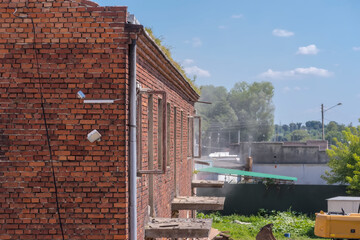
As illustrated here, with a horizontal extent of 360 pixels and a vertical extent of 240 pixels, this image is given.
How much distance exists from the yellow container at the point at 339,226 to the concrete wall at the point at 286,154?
84.1ft

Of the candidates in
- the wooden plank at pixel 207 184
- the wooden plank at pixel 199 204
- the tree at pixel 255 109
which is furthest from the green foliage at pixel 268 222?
the tree at pixel 255 109

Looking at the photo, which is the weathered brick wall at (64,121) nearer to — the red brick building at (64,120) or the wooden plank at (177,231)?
the red brick building at (64,120)

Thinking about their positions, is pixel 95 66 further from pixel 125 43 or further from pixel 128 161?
pixel 128 161

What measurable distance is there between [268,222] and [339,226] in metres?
9.94

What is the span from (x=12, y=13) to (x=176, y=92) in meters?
7.25

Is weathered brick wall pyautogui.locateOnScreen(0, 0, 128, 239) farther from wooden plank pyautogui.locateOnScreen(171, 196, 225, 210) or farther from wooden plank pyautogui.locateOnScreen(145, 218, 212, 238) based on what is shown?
wooden plank pyautogui.locateOnScreen(171, 196, 225, 210)

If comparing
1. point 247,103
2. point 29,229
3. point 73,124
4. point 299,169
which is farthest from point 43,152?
point 247,103

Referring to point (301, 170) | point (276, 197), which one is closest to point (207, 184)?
point (276, 197)

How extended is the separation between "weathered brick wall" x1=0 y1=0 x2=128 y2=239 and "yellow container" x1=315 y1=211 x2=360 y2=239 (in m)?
11.6

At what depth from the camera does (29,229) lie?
8391 millimetres

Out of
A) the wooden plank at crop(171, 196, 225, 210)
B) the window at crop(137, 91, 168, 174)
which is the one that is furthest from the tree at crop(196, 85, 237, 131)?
the window at crop(137, 91, 168, 174)

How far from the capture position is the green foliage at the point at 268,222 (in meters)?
25.3

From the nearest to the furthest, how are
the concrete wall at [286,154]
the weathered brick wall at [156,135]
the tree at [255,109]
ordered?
the weathered brick wall at [156,135] < the concrete wall at [286,154] < the tree at [255,109]

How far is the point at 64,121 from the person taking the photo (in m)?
8.45
